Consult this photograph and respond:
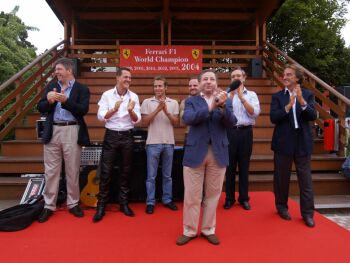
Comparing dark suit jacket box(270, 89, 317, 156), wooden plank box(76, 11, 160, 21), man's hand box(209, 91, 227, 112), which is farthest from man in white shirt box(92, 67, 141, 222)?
wooden plank box(76, 11, 160, 21)

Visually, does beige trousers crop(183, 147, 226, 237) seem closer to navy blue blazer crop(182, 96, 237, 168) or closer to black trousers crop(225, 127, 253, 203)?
navy blue blazer crop(182, 96, 237, 168)

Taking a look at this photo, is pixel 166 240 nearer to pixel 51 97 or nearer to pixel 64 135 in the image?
pixel 64 135

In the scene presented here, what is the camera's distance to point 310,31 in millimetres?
13883

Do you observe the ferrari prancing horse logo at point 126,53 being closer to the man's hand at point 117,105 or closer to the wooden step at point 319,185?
the wooden step at point 319,185

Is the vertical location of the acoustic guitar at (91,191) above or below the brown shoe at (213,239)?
above

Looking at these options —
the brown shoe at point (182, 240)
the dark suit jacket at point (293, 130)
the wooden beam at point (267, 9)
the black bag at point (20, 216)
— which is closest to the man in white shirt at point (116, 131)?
the black bag at point (20, 216)

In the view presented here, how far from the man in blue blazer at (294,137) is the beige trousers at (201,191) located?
0.99m

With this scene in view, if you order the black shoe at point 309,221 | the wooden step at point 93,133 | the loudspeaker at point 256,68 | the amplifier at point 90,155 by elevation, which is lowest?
the black shoe at point 309,221

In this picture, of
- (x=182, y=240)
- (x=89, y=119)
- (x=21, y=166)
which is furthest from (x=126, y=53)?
(x=182, y=240)

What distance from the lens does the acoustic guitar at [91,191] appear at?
3.88 m

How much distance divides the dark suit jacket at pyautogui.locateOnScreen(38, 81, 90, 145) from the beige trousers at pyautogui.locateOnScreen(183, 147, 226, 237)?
1.33 m

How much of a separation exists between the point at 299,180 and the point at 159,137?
154 cm

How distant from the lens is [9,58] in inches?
319

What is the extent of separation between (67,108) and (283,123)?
221 cm
